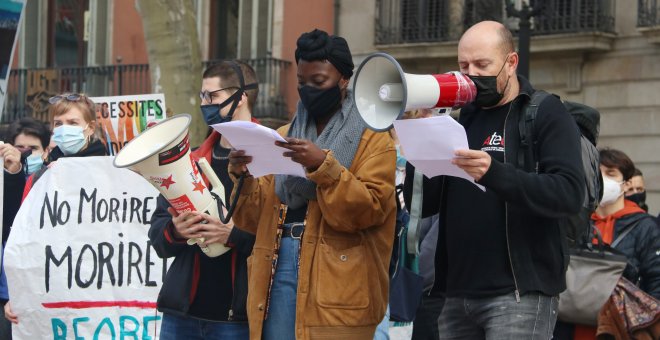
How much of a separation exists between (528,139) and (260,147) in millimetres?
901

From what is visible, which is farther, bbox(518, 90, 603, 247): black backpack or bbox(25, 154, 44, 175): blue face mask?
bbox(25, 154, 44, 175): blue face mask

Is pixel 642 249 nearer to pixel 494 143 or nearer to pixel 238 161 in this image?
pixel 494 143

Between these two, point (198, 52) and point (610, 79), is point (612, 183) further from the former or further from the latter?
point (610, 79)

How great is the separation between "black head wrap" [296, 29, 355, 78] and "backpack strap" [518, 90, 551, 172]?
70 centimetres

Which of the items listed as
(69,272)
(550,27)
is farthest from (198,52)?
(550,27)

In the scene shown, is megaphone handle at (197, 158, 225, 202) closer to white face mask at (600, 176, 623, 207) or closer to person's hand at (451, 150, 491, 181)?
person's hand at (451, 150, 491, 181)

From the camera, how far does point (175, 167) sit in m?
5.13

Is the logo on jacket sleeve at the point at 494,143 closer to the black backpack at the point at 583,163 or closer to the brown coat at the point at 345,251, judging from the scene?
the black backpack at the point at 583,163

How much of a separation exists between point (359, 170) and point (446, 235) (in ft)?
1.24

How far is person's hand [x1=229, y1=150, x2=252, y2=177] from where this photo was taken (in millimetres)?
Result: 4812

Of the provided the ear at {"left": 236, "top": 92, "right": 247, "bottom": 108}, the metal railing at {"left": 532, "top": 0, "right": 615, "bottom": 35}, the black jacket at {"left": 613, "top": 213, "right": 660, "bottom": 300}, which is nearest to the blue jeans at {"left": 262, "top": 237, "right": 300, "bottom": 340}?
the ear at {"left": 236, "top": 92, "right": 247, "bottom": 108}

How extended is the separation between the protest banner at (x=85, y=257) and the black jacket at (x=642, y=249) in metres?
2.50

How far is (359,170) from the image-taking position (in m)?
4.81

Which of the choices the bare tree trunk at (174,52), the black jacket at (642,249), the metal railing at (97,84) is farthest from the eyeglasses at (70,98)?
the metal railing at (97,84)
